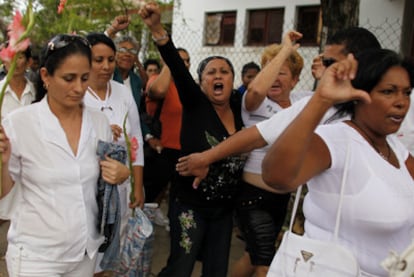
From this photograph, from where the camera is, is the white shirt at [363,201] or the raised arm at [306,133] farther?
the white shirt at [363,201]

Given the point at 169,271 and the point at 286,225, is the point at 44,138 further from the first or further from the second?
the point at 286,225

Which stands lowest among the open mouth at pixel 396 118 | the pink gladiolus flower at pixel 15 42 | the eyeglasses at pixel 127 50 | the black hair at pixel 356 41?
the open mouth at pixel 396 118

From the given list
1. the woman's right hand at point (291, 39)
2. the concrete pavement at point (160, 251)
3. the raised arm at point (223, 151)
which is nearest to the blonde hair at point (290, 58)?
the woman's right hand at point (291, 39)

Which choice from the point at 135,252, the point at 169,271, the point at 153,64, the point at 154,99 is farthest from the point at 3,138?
the point at 153,64

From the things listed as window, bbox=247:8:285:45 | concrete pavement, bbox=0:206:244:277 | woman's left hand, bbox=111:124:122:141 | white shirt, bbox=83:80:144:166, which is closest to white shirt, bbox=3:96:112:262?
woman's left hand, bbox=111:124:122:141

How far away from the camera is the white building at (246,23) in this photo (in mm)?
11133

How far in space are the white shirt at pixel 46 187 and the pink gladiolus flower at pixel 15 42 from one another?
0.44 metres

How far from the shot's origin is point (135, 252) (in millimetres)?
2609

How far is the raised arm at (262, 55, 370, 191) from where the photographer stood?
141 centimetres

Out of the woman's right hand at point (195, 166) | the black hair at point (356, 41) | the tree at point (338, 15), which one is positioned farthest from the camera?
the tree at point (338, 15)

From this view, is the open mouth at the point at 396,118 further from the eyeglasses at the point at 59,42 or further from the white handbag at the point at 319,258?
→ the eyeglasses at the point at 59,42

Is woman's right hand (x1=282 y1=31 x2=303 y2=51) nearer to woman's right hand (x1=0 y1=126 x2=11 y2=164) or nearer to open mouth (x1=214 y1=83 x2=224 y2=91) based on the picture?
open mouth (x1=214 y1=83 x2=224 y2=91)

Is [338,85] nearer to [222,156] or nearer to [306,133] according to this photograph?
[306,133]

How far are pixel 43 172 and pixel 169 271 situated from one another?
118cm
